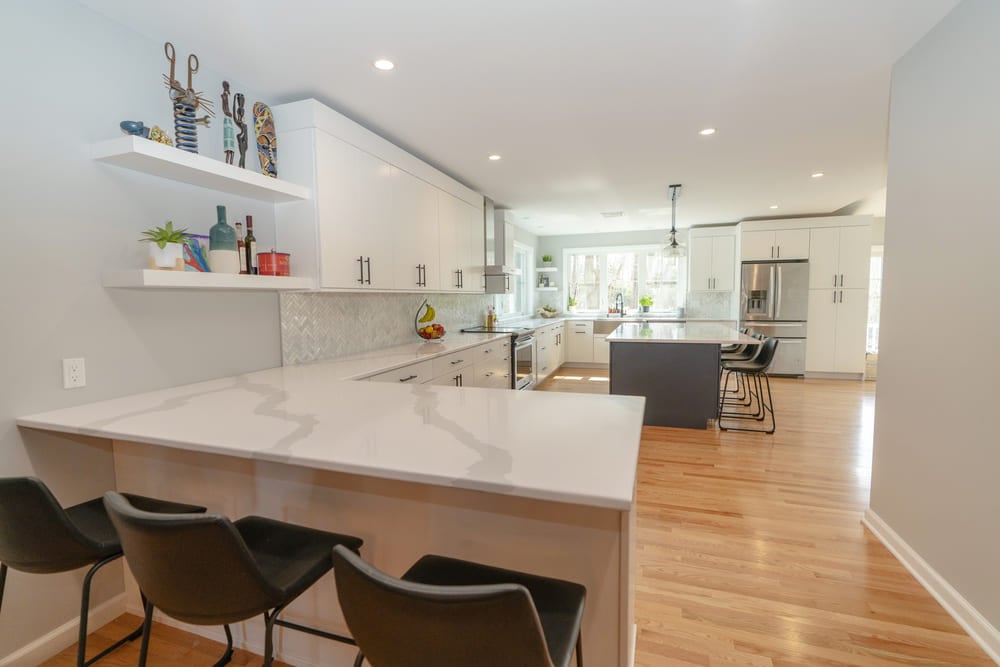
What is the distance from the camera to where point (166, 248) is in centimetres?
184

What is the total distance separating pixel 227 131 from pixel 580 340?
631 cm

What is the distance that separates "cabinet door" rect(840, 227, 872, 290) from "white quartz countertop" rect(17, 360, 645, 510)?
6384 millimetres

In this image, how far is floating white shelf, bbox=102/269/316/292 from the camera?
1.75m

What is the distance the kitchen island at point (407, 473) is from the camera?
3.67 ft

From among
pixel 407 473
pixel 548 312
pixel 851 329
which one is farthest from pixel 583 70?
pixel 851 329

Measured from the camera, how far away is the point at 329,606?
5.13 feet

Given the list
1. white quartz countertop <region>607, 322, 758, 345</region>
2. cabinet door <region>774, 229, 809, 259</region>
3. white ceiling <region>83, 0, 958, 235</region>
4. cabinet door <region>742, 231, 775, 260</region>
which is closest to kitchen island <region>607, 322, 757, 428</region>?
white quartz countertop <region>607, 322, 758, 345</region>

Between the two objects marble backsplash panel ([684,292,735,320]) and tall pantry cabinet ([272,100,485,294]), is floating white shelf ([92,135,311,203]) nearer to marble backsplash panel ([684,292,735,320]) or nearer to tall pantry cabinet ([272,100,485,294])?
tall pantry cabinet ([272,100,485,294])

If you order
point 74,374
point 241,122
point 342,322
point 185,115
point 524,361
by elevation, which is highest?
point 241,122

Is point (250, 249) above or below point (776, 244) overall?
below

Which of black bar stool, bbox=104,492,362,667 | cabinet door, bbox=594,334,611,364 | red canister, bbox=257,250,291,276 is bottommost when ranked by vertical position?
cabinet door, bbox=594,334,611,364

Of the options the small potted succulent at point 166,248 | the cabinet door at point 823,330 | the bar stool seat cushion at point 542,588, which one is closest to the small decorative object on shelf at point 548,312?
the cabinet door at point 823,330

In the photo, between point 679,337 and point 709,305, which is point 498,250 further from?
point 709,305

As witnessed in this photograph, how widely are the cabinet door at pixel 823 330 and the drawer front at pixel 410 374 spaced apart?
5.88m
